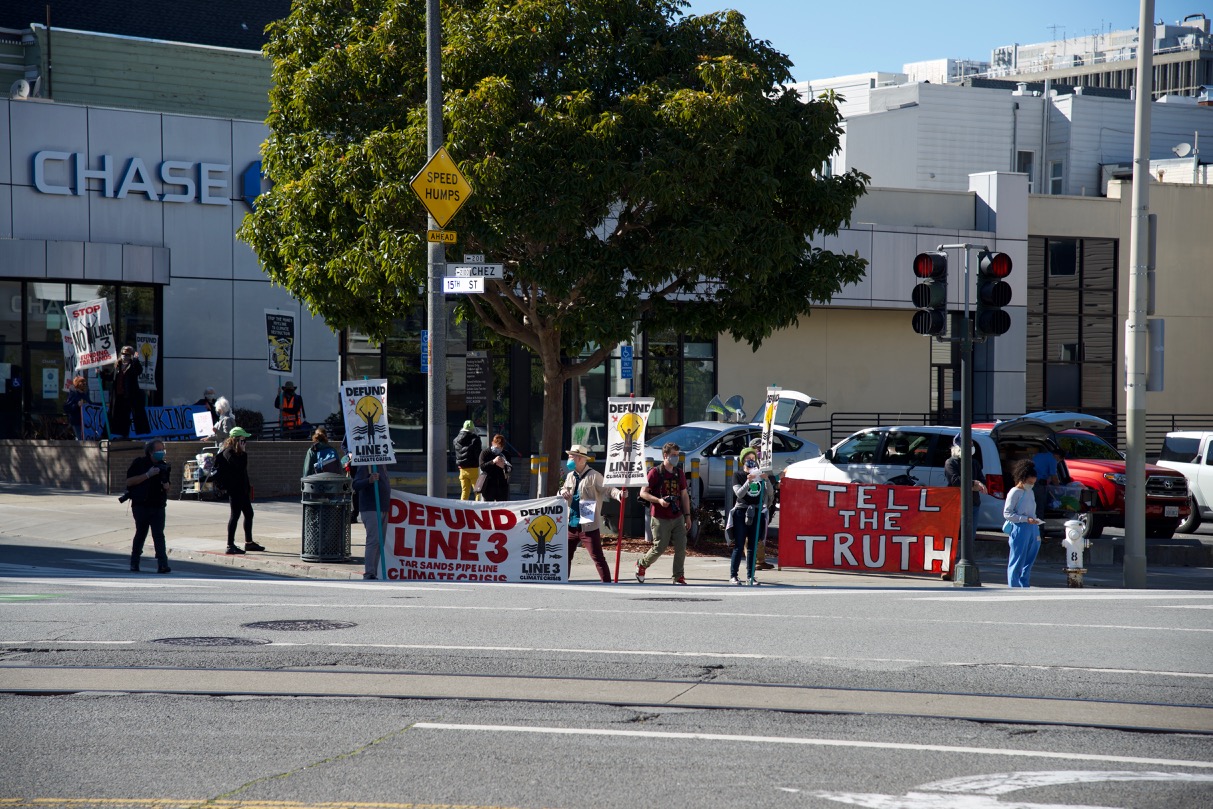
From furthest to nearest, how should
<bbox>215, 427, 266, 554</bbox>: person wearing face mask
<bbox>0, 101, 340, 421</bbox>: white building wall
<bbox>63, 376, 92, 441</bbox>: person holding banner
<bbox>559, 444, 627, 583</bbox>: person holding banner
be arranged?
<bbox>0, 101, 340, 421</bbox>: white building wall
<bbox>63, 376, 92, 441</bbox>: person holding banner
<bbox>215, 427, 266, 554</bbox>: person wearing face mask
<bbox>559, 444, 627, 583</bbox>: person holding banner

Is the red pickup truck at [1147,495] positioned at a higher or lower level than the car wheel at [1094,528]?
higher

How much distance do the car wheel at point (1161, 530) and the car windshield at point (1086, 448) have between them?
154 centimetres

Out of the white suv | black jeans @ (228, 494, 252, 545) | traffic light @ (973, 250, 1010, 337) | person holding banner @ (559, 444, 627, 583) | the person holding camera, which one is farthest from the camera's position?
the white suv

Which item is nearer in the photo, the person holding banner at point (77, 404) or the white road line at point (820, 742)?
the white road line at point (820, 742)

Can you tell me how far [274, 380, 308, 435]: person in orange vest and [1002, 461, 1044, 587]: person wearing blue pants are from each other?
15426 mm

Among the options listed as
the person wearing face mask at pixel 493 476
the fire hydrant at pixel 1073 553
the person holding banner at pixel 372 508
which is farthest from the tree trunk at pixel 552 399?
the fire hydrant at pixel 1073 553

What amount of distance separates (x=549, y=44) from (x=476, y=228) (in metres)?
2.59

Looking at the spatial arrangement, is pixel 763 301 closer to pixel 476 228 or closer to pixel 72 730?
pixel 476 228

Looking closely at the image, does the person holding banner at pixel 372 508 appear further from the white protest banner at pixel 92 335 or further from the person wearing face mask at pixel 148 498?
the white protest banner at pixel 92 335

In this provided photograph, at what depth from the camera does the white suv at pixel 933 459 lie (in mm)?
18328

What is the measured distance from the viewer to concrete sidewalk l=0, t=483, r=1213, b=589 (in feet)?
54.7

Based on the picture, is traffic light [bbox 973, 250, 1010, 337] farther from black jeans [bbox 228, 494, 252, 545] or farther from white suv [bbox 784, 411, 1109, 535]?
black jeans [bbox 228, 494, 252, 545]

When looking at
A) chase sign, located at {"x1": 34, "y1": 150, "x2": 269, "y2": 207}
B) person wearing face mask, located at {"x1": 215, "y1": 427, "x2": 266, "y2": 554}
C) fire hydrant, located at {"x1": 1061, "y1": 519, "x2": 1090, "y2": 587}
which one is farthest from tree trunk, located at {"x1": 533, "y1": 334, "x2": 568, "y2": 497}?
chase sign, located at {"x1": 34, "y1": 150, "x2": 269, "y2": 207}

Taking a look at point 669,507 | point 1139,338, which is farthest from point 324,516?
point 1139,338
